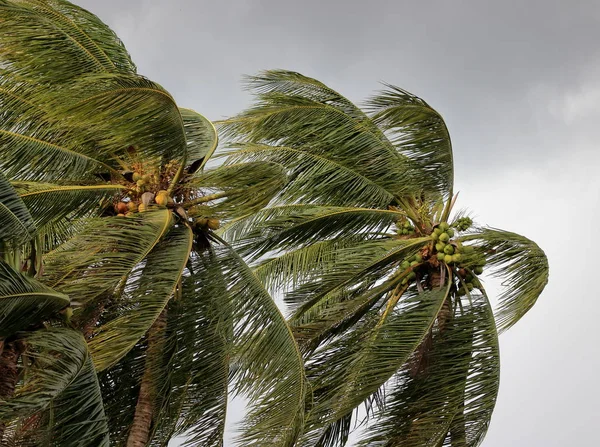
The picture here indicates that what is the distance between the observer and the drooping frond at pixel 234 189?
1433 centimetres

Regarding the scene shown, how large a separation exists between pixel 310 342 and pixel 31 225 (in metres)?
6.14

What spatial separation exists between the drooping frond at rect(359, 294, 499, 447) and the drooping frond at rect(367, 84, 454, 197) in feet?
8.58

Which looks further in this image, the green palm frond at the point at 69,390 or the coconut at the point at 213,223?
the coconut at the point at 213,223

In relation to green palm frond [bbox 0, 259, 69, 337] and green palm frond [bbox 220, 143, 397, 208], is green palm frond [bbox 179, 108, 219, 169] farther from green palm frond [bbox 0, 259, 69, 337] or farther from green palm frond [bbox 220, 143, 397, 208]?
green palm frond [bbox 0, 259, 69, 337]

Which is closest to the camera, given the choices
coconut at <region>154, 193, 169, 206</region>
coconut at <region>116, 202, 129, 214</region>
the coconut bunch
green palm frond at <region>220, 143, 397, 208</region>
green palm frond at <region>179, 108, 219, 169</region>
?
coconut at <region>154, 193, 169, 206</region>

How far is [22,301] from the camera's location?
11117mm

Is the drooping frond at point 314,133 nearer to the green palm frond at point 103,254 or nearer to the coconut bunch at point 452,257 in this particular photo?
the coconut bunch at point 452,257

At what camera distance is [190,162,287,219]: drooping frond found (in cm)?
1433

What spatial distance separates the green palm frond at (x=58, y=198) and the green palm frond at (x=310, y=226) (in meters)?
2.99

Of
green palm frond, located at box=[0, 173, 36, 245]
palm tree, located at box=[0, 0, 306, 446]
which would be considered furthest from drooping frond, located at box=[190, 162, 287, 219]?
green palm frond, located at box=[0, 173, 36, 245]

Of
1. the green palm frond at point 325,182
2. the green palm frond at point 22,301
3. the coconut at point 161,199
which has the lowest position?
Answer: the green palm frond at point 22,301

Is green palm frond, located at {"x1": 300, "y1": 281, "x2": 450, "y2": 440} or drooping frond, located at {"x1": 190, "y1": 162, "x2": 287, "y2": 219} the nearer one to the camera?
drooping frond, located at {"x1": 190, "y1": 162, "x2": 287, "y2": 219}

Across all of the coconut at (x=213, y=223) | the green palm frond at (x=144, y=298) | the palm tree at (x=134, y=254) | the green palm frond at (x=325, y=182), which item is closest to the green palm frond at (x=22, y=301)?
the palm tree at (x=134, y=254)

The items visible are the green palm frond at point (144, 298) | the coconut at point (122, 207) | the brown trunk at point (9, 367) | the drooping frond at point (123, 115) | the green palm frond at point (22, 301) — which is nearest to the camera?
the green palm frond at point (22, 301)
